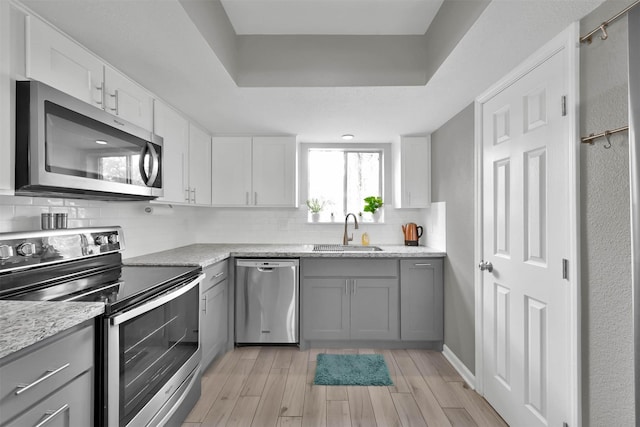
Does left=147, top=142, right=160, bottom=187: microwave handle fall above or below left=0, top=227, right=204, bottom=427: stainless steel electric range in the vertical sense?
above

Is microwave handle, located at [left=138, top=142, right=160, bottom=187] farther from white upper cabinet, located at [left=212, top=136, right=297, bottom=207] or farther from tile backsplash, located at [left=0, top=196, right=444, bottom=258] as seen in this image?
white upper cabinet, located at [left=212, top=136, right=297, bottom=207]

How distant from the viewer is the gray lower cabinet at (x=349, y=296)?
3.04 metres

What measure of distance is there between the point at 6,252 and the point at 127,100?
103 cm

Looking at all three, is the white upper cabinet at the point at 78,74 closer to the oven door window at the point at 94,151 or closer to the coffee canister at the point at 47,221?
the oven door window at the point at 94,151

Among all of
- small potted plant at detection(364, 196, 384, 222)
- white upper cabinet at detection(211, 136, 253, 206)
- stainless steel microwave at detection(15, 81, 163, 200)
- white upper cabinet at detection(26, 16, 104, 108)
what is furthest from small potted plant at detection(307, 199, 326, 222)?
white upper cabinet at detection(26, 16, 104, 108)

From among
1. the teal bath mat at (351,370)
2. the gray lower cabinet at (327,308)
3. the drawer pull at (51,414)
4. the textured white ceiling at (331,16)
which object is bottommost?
the teal bath mat at (351,370)

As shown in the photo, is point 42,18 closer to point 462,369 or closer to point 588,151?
point 588,151

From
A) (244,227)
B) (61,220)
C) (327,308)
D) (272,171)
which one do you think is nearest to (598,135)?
(327,308)

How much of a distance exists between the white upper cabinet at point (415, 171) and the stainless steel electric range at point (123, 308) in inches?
88.7

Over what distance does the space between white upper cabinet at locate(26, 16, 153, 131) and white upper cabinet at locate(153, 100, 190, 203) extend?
0.25 metres

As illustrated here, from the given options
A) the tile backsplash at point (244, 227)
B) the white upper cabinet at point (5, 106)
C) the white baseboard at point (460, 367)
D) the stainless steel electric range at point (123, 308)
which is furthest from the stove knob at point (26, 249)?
the white baseboard at point (460, 367)

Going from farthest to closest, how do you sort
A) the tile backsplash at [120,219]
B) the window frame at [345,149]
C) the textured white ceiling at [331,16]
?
the window frame at [345,149], the textured white ceiling at [331,16], the tile backsplash at [120,219]

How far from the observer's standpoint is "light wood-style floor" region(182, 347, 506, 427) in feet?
6.56

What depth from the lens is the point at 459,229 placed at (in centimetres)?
267
